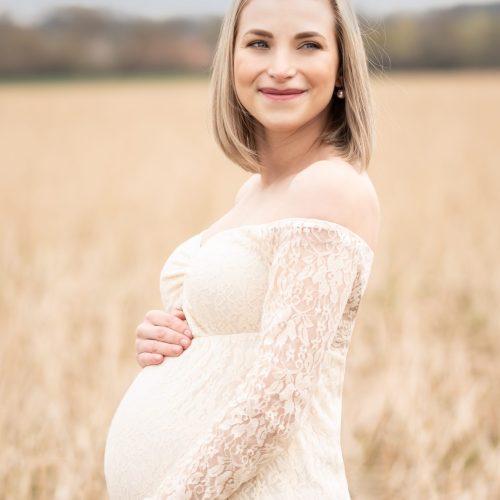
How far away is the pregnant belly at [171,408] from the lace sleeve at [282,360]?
0.07 metres

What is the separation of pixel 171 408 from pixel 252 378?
24 centimetres

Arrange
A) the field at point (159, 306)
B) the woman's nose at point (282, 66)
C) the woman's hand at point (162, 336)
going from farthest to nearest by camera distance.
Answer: the field at point (159, 306) → the woman's hand at point (162, 336) → the woman's nose at point (282, 66)

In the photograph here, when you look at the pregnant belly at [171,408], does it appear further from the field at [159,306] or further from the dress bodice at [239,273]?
the field at [159,306]

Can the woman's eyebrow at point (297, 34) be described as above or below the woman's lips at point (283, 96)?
above

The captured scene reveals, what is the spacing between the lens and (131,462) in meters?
1.64

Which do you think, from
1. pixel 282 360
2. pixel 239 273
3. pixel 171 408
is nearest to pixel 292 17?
pixel 239 273

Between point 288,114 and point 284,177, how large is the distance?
5.2 inches

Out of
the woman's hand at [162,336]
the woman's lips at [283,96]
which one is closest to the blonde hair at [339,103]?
the woman's lips at [283,96]

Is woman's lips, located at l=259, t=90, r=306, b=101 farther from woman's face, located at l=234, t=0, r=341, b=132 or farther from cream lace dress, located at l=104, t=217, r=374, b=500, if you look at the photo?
cream lace dress, located at l=104, t=217, r=374, b=500

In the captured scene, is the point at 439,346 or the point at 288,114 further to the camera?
the point at 439,346

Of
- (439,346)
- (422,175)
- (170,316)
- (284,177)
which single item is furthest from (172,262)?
(422,175)

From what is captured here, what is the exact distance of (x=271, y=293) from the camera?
1441 millimetres

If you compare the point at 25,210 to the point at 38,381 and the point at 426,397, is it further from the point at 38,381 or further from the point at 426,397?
the point at 426,397

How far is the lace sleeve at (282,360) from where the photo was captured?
141 cm
